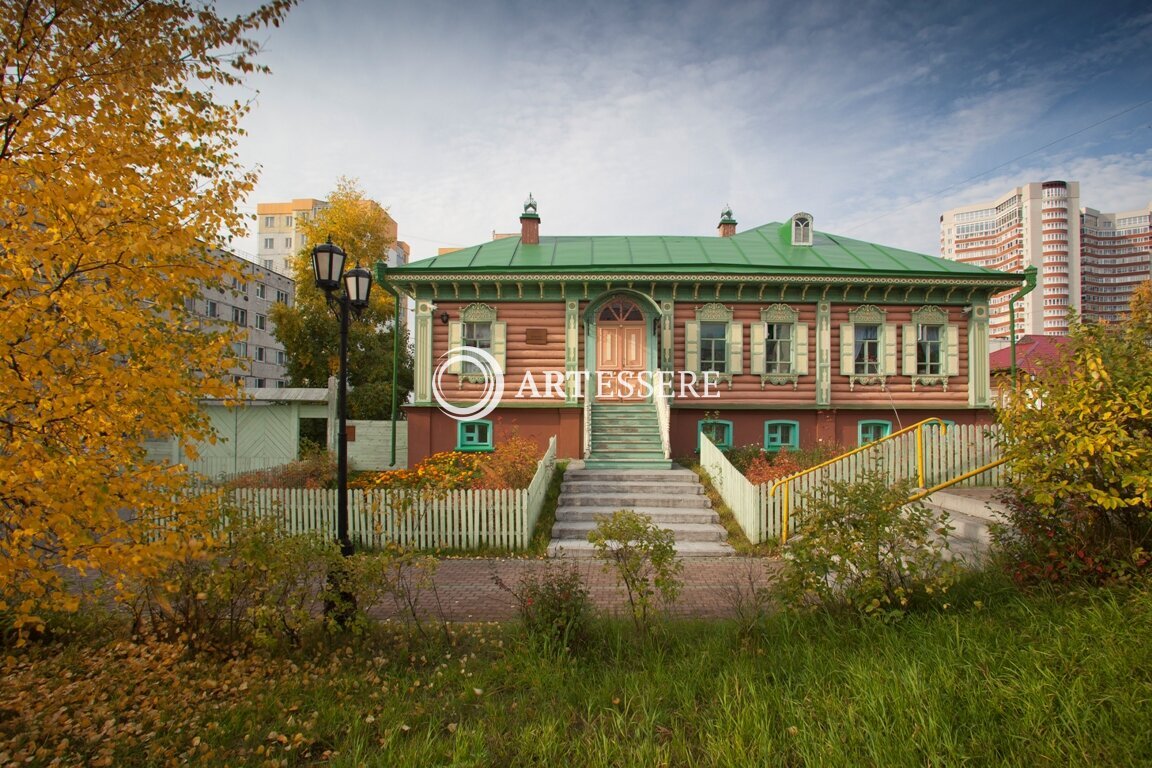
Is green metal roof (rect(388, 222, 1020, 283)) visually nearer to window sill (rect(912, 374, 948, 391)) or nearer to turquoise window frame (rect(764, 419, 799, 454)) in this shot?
window sill (rect(912, 374, 948, 391))

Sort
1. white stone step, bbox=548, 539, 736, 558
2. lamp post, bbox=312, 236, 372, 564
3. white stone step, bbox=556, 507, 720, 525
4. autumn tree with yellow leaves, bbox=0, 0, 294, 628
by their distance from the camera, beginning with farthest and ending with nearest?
white stone step, bbox=556, 507, 720, 525, white stone step, bbox=548, 539, 736, 558, lamp post, bbox=312, 236, 372, 564, autumn tree with yellow leaves, bbox=0, 0, 294, 628

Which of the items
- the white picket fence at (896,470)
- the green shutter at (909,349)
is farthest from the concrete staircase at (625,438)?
the green shutter at (909,349)

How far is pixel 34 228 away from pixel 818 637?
7.01 m

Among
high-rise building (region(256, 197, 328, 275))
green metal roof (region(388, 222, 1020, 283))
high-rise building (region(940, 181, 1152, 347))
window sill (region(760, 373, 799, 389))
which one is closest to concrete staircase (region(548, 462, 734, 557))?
window sill (region(760, 373, 799, 389))

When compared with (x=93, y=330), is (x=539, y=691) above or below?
below

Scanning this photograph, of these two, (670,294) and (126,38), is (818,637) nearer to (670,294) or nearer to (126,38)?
(126,38)

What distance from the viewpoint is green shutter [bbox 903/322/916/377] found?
16.3 meters

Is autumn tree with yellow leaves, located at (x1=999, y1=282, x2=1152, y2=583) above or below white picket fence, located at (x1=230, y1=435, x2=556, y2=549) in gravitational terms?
above

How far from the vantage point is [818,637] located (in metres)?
5.06

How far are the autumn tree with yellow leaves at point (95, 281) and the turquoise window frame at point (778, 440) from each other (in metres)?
14.5

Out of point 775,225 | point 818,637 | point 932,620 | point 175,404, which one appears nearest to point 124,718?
point 175,404

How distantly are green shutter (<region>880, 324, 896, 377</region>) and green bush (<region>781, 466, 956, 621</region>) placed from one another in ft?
41.1

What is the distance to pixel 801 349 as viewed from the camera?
1636 cm

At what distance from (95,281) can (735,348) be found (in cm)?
1482
